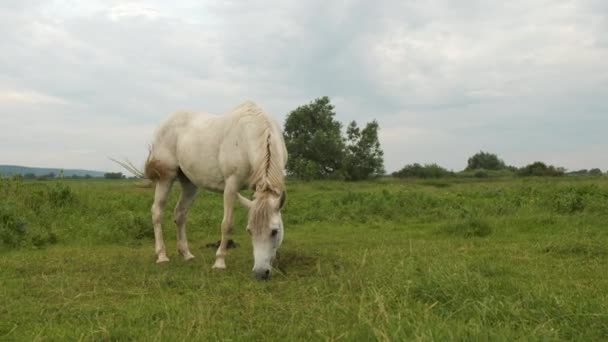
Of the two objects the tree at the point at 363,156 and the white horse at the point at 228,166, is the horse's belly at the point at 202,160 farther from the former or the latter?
the tree at the point at 363,156

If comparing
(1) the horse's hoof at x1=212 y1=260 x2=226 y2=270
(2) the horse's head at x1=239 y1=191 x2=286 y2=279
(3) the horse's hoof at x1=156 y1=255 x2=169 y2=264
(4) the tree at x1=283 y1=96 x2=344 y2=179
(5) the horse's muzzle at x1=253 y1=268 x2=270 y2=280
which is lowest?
(3) the horse's hoof at x1=156 y1=255 x2=169 y2=264

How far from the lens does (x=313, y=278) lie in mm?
5438

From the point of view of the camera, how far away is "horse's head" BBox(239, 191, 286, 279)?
19.0 ft

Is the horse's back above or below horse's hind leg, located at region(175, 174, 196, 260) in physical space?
above

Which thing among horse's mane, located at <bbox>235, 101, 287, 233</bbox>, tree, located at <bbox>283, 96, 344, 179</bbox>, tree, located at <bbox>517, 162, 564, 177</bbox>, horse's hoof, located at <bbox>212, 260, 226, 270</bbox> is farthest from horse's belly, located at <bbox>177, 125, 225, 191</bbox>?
tree, located at <bbox>517, 162, 564, 177</bbox>

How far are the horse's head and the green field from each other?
1.07 ft

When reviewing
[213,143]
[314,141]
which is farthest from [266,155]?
[314,141]

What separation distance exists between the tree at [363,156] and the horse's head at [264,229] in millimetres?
30505

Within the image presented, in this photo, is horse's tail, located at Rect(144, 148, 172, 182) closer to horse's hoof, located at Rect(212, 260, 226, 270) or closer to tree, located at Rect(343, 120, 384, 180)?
horse's hoof, located at Rect(212, 260, 226, 270)

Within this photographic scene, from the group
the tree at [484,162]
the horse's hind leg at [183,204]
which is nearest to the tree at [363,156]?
the tree at [484,162]

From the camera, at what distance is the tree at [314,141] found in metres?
34.1

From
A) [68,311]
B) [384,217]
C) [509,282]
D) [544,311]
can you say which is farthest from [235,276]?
[384,217]

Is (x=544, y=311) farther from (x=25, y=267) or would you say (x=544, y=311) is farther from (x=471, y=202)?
(x=471, y=202)

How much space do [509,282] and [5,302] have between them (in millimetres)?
4504
